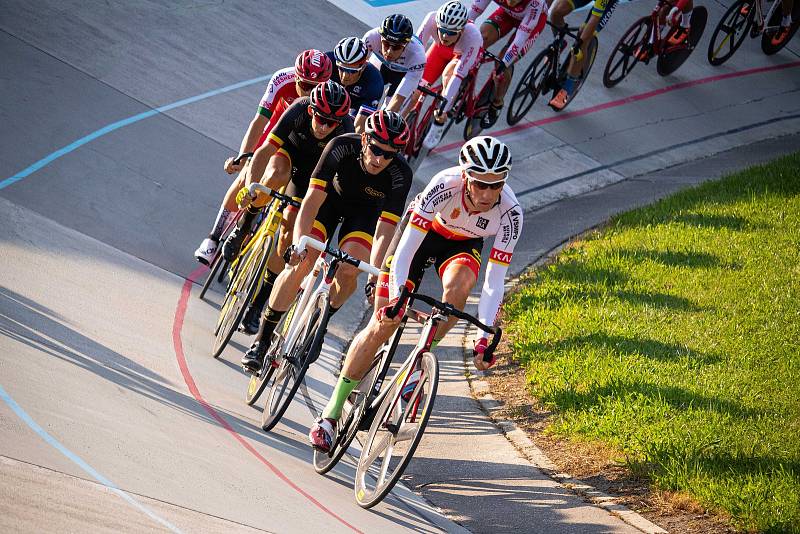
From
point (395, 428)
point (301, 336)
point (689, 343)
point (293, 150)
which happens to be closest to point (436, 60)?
point (293, 150)

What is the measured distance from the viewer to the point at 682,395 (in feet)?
22.4

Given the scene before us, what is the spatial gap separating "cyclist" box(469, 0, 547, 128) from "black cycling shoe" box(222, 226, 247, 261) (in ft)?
15.5

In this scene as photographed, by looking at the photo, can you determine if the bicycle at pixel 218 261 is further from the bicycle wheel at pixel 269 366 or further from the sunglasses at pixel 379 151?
the sunglasses at pixel 379 151

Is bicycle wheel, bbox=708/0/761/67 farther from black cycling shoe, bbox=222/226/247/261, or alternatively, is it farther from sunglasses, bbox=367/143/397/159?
sunglasses, bbox=367/143/397/159

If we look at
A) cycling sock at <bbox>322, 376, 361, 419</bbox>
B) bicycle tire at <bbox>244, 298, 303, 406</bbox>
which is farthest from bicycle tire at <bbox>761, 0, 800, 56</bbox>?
cycling sock at <bbox>322, 376, 361, 419</bbox>

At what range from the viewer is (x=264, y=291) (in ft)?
23.2

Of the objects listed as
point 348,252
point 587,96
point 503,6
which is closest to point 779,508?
point 348,252

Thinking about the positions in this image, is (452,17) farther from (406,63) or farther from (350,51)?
(350,51)

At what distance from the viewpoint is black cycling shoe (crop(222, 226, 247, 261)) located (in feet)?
24.8

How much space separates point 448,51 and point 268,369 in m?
5.48

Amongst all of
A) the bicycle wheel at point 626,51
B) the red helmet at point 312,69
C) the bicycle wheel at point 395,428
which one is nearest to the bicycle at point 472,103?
the bicycle wheel at point 626,51

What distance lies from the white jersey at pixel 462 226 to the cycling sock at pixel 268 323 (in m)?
1.24

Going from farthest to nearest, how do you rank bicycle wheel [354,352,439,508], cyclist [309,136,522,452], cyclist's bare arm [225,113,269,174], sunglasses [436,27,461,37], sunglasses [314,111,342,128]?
1. sunglasses [436,27,461,37]
2. cyclist's bare arm [225,113,269,174]
3. sunglasses [314,111,342,128]
4. cyclist [309,136,522,452]
5. bicycle wheel [354,352,439,508]

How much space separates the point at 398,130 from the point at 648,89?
953 cm
